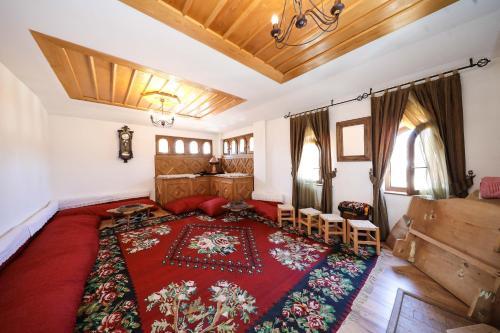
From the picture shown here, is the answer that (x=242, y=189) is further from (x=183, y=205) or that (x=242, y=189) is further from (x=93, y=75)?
(x=93, y=75)

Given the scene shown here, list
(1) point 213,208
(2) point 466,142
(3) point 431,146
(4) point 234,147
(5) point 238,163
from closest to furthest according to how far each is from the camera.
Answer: (2) point 466,142 < (3) point 431,146 < (1) point 213,208 < (5) point 238,163 < (4) point 234,147

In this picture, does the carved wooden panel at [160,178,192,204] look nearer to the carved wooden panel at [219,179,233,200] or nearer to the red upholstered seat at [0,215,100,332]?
the carved wooden panel at [219,179,233,200]

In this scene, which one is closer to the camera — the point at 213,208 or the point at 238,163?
the point at 213,208

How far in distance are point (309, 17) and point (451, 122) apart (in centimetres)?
250

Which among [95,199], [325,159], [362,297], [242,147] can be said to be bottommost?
[362,297]

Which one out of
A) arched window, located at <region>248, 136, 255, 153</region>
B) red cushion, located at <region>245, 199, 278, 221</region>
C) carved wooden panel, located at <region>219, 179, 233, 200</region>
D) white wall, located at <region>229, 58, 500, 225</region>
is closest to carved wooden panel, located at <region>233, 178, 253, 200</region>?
carved wooden panel, located at <region>219, 179, 233, 200</region>

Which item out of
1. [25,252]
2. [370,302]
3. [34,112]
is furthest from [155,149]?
[370,302]

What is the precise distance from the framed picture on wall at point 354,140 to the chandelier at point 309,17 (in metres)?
2.05

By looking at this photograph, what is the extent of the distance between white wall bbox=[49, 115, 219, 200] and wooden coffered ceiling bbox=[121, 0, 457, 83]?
479 centimetres

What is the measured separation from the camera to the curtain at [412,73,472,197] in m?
2.26

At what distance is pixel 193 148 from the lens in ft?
22.0

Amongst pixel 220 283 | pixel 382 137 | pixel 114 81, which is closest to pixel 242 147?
pixel 114 81

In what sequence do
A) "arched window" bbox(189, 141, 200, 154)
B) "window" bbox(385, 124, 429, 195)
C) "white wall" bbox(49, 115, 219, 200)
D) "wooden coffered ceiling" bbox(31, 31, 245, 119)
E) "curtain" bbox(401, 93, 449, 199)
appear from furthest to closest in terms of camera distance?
"arched window" bbox(189, 141, 200, 154), "white wall" bbox(49, 115, 219, 200), "window" bbox(385, 124, 429, 195), "curtain" bbox(401, 93, 449, 199), "wooden coffered ceiling" bbox(31, 31, 245, 119)

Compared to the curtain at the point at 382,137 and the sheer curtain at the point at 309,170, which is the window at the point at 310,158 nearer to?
the sheer curtain at the point at 309,170
